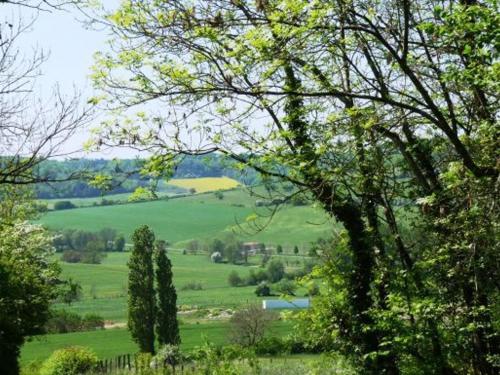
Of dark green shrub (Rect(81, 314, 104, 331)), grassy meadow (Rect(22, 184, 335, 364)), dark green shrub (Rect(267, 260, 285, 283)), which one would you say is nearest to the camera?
dark green shrub (Rect(81, 314, 104, 331))

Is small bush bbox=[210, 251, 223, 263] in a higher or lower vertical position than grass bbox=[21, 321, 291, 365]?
higher

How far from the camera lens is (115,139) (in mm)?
9289

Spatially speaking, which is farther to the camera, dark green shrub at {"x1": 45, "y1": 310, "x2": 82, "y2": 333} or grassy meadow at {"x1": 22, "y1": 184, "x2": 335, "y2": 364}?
grassy meadow at {"x1": 22, "y1": 184, "x2": 335, "y2": 364}

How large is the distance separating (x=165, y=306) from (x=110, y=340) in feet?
42.9

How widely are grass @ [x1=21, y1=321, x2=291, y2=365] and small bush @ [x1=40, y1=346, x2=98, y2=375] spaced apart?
2130 centimetres

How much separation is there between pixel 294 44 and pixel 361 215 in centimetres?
453

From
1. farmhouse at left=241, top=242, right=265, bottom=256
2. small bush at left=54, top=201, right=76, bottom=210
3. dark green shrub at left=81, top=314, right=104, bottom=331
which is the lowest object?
dark green shrub at left=81, top=314, right=104, bottom=331

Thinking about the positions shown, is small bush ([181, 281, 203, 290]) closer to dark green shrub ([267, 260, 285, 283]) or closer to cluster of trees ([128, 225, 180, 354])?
dark green shrub ([267, 260, 285, 283])

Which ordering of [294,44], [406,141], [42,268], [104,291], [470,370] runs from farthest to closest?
[104,291] < [42,268] < [406,141] < [470,370] < [294,44]

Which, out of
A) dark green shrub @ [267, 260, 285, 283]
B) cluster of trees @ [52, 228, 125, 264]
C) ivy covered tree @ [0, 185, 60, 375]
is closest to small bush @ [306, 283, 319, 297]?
ivy covered tree @ [0, 185, 60, 375]

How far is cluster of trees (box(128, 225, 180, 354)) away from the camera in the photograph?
4559cm

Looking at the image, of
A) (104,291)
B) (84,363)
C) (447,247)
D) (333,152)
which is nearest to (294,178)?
(333,152)

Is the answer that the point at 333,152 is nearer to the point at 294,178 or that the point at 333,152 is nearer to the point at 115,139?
the point at 294,178

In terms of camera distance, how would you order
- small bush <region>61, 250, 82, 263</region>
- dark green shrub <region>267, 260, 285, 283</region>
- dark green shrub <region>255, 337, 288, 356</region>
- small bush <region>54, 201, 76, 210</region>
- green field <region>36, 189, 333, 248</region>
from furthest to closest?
small bush <region>54, 201, 76, 210</region>
green field <region>36, 189, 333, 248</region>
small bush <region>61, 250, 82, 263</region>
dark green shrub <region>267, 260, 285, 283</region>
dark green shrub <region>255, 337, 288, 356</region>
